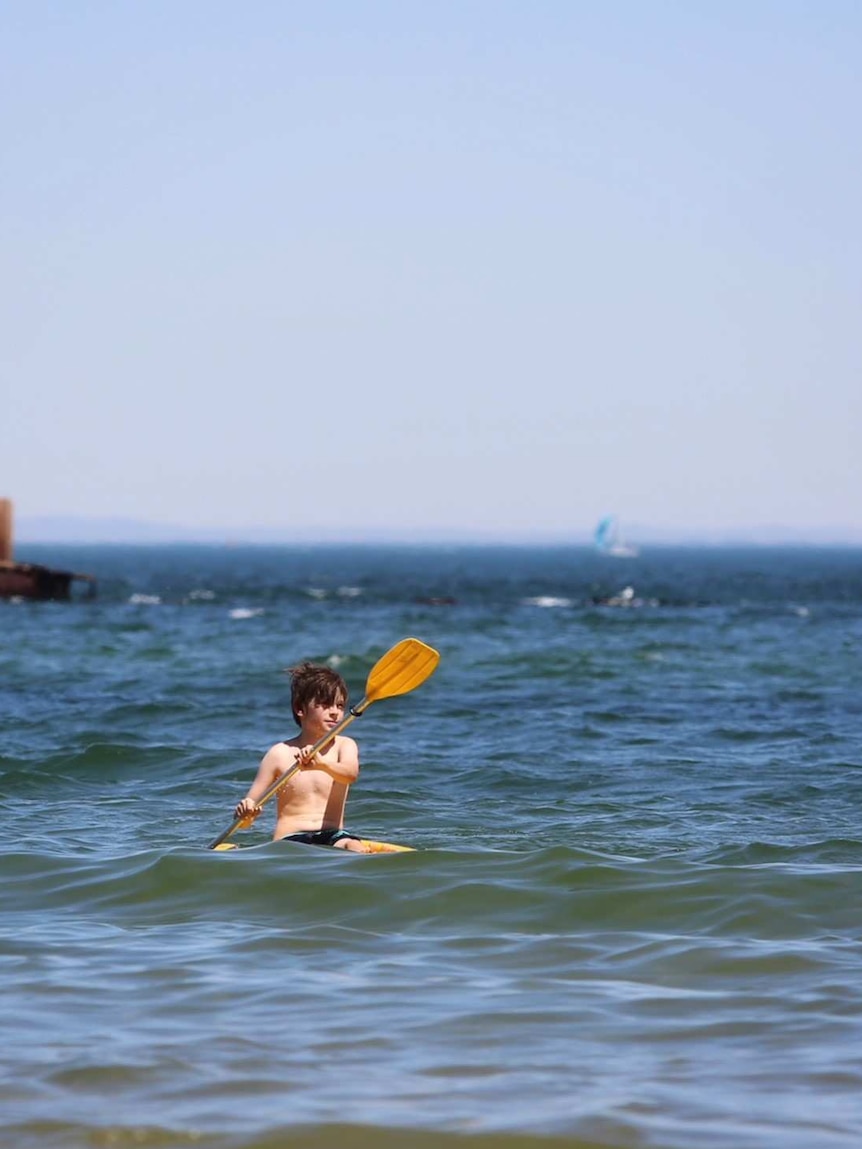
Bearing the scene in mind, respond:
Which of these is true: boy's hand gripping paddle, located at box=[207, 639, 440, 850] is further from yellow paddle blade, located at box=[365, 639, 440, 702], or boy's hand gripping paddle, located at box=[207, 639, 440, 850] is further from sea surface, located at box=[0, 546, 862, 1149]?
sea surface, located at box=[0, 546, 862, 1149]

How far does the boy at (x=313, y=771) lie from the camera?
9133 millimetres

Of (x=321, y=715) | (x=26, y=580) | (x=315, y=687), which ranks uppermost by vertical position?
(x=315, y=687)

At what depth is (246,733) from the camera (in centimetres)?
1842

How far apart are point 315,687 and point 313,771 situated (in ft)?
2.03

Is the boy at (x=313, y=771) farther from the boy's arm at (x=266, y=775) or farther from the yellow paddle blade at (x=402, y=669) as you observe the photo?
the yellow paddle blade at (x=402, y=669)

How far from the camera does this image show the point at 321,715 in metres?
9.18

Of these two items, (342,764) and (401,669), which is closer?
(342,764)

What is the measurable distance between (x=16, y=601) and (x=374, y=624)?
17.0 meters

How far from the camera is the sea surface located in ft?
17.7

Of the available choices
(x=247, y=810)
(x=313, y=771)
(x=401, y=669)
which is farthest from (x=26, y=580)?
(x=247, y=810)

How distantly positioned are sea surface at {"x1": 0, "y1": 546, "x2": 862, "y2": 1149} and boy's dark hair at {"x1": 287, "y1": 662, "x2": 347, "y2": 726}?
0.86 m

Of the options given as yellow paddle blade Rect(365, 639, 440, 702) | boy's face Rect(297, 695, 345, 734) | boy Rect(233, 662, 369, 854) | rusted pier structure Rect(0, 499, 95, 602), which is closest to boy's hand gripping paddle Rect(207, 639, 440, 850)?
yellow paddle blade Rect(365, 639, 440, 702)

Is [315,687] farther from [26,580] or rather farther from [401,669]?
[26,580]

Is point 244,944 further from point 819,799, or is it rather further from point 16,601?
point 16,601
